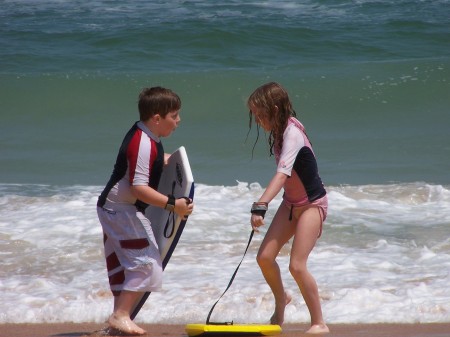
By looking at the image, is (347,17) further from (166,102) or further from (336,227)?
(166,102)

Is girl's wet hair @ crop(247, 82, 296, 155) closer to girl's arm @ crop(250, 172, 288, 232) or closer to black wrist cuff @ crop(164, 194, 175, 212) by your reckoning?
girl's arm @ crop(250, 172, 288, 232)

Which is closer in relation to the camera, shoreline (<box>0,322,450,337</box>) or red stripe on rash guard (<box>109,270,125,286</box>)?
red stripe on rash guard (<box>109,270,125,286</box>)

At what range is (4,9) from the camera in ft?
79.7

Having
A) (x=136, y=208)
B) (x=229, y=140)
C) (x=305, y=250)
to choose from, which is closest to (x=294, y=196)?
(x=305, y=250)

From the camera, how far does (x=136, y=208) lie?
5.14m

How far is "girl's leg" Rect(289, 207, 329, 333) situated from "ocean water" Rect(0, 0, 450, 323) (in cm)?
97

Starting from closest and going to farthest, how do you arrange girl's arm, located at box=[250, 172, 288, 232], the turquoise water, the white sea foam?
girl's arm, located at box=[250, 172, 288, 232], the white sea foam, the turquoise water

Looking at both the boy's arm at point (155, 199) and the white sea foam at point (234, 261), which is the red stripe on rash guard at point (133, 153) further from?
the white sea foam at point (234, 261)

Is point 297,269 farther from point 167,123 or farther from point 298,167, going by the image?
point 167,123

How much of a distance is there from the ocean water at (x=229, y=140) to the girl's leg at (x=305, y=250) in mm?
970

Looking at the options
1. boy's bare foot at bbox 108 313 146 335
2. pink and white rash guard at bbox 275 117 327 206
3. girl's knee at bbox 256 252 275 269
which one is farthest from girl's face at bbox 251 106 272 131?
boy's bare foot at bbox 108 313 146 335

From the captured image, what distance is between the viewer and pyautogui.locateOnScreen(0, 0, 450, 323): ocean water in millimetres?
6715

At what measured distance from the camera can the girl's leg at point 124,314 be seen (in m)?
5.14

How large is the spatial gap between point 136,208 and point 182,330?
1025mm
